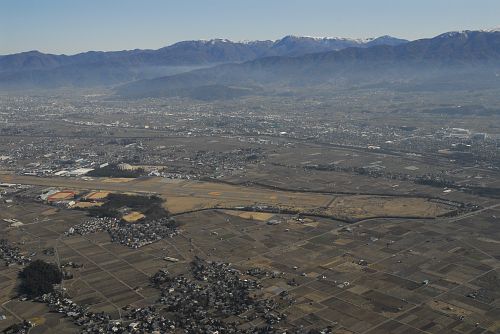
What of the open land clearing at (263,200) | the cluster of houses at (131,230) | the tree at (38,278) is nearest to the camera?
the tree at (38,278)

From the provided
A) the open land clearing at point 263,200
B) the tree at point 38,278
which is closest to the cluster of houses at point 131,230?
the open land clearing at point 263,200

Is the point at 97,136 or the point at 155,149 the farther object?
the point at 97,136

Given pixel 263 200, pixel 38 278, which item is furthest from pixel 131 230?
pixel 263 200

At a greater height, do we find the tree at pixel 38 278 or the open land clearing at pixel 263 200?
the tree at pixel 38 278

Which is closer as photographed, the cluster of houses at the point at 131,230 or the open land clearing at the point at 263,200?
the cluster of houses at the point at 131,230

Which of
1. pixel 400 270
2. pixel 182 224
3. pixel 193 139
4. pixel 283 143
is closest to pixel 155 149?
pixel 193 139

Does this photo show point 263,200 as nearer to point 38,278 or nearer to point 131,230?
point 131,230

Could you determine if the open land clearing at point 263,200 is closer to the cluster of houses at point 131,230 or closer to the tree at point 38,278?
the cluster of houses at point 131,230

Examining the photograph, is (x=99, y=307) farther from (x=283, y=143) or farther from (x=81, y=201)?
(x=283, y=143)

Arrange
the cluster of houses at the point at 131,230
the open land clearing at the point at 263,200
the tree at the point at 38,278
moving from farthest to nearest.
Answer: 1. the open land clearing at the point at 263,200
2. the cluster of houses at the point at 131,230
3. the tree at the point at 38,278
